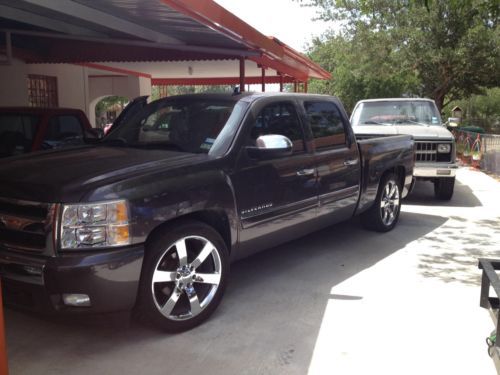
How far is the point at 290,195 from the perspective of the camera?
4.84 m

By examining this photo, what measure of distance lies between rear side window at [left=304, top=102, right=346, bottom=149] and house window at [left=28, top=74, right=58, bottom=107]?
357 inches

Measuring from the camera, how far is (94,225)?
11.0ft

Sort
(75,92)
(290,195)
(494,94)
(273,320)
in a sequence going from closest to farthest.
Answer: (273,320), (290,195), (75,92), (494,94)

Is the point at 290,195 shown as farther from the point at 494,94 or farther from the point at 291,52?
the point at 494,94

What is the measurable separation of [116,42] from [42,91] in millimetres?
5672

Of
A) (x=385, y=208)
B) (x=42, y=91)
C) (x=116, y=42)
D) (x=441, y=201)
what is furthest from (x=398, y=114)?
(x=42, y=91)

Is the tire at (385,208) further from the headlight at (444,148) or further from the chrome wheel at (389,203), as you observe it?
the headlight at (444,148)

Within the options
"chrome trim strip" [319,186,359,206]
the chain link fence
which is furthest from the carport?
the chain link fence

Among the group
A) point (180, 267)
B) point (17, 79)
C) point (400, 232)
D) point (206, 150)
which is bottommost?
point (400, 232)

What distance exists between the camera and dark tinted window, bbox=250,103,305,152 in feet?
15.4

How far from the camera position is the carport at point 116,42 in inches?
262

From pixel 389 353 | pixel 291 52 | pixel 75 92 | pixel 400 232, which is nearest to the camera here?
pixel 389 353

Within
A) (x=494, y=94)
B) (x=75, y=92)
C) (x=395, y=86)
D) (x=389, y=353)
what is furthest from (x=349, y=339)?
(x=494, y=94)

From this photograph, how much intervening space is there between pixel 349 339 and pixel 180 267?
1330 mm
